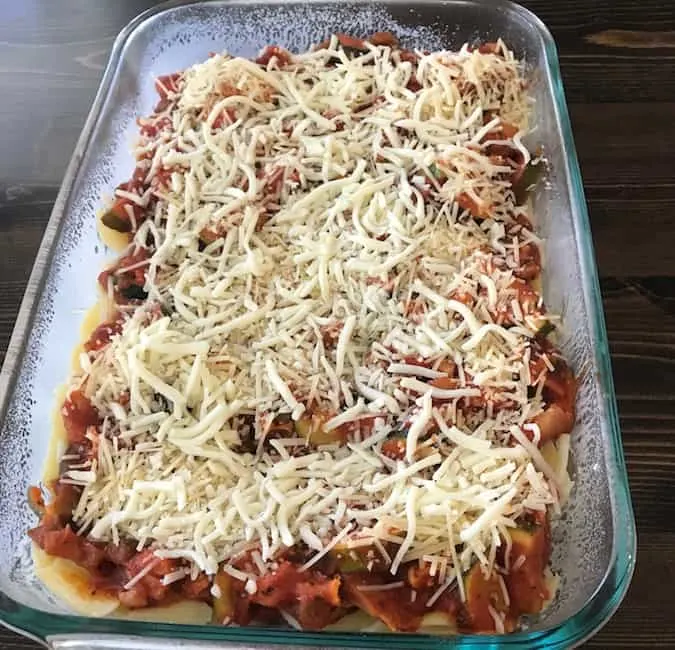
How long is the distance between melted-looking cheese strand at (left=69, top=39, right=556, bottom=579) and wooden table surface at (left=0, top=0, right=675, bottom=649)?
231 mm

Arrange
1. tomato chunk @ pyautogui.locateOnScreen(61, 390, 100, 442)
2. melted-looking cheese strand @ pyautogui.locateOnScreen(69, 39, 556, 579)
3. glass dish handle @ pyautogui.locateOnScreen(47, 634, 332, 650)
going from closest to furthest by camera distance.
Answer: glass dish handle @ pyautogui.locateOnScreen(47, 634, 332, 650) < melted-looking cheese strand @ pyautogui.locateOnScreen(69, 39, 556, 579) < tomato chunk @ pyautogui.locateOnScreen(61, 390, 100, 442)

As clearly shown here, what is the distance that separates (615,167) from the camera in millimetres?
1693

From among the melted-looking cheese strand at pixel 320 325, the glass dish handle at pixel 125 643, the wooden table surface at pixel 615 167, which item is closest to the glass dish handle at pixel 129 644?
the glass dish handle at pixel 125 643

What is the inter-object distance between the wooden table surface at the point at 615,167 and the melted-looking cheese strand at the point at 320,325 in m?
0.23

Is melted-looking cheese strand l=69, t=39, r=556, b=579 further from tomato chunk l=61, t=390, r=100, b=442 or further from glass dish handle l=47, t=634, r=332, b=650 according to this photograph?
glass dish handle l=47, t=634, r=332, b=650

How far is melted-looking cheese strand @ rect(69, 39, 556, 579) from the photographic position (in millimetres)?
1103

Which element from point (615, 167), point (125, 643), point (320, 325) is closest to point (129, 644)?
point (125, 643)

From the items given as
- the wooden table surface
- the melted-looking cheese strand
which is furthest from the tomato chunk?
the wooden table surface

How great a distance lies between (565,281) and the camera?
1.33m

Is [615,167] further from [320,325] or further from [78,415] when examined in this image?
[78,415]

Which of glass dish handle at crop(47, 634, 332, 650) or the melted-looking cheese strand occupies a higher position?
the melted-looking cheese strand

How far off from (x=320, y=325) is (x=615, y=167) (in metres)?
0.75

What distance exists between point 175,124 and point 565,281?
2.52ft

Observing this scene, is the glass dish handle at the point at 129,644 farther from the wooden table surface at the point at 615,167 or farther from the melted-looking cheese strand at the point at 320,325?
the wooden table surface at the point at 615,167
